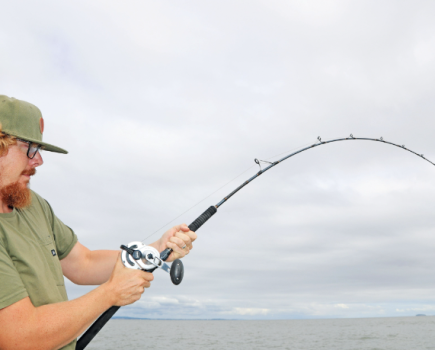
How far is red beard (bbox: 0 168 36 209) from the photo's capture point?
235 centimetres

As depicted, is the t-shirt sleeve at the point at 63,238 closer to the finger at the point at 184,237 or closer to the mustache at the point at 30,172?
the mustache at the point at 30,172

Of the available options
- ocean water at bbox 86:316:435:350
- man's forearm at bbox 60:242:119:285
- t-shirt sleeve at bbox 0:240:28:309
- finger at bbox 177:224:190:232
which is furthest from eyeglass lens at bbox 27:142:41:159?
ocean water at bbox 86:316:435:350

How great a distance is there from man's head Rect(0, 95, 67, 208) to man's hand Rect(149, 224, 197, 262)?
3.47 feet

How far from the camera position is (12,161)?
2369mm

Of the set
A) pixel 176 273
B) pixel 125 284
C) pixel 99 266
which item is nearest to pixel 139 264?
pixel 125 284

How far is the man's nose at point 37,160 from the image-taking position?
97.3 inches

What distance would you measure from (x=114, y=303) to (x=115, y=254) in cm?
100

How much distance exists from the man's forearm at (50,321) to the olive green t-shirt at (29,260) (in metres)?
0.11

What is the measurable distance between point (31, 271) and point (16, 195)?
1.67 ft

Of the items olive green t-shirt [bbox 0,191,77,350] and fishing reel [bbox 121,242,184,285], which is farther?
fishing reel [bbox 121,242,184,285]

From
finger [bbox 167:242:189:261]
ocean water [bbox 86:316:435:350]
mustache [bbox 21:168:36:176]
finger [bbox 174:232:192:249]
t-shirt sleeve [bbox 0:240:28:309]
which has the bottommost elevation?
ocean water [bbox 86:316:435:350]

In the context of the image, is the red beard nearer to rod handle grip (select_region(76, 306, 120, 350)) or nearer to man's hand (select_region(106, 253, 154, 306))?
man's hand (select_region(106, 253, 154, 306))

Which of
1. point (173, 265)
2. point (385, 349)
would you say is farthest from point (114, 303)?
point (385, 349)

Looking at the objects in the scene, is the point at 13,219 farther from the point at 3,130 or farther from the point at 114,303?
the point at 114,303
